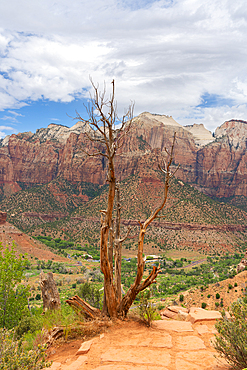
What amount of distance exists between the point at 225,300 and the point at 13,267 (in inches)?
583

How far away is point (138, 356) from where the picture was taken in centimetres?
607

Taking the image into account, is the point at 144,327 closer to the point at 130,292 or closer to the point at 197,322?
the point at 130,292

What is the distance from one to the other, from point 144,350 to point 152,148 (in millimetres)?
128600

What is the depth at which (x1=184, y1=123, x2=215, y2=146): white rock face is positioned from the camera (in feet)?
581

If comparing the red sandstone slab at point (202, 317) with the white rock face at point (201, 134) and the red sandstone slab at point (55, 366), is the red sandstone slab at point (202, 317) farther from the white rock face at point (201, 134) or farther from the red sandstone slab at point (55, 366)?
the white rock face at point (201, 134)

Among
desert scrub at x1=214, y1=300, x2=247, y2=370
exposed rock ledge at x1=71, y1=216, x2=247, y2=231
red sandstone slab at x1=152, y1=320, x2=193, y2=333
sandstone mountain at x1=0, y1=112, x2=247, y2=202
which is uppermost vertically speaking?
sandstone mountain at x1=0, y1=112, x2=247, y2=202

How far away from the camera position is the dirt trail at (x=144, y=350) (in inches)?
223

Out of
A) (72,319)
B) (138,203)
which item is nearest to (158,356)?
(72,319)

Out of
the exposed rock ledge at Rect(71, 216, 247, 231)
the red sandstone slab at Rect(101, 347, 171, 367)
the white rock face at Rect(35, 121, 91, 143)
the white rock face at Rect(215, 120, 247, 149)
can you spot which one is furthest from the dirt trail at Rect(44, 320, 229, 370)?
the white rock face at Rect(215, 120, 247, 149)

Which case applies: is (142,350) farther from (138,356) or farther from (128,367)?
(128,367)

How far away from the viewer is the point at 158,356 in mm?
6109

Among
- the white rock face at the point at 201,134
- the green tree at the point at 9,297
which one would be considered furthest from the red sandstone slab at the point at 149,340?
the white rock face at the point at 201,134

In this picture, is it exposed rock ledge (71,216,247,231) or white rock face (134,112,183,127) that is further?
white rock face (134,112,183,127)

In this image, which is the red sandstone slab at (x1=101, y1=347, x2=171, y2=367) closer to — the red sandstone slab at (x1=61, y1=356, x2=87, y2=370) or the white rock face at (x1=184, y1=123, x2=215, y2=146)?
the red sandstone slab at (x1=61, y1=356, x2=87, y2=370)
